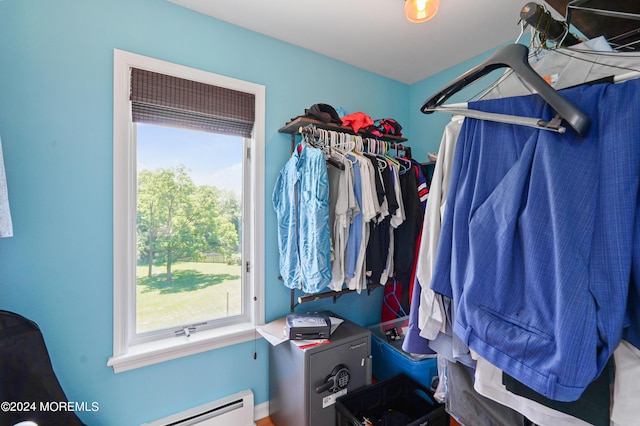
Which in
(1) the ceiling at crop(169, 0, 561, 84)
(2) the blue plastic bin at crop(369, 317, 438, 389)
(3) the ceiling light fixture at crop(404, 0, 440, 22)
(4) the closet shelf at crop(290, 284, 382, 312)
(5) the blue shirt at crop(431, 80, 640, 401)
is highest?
(1) the ceiling at crop(169, 0, 561, 84)

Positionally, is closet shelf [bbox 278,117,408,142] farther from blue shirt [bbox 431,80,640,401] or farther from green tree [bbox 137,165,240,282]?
blue shirt [bbox 431,80,640,401]

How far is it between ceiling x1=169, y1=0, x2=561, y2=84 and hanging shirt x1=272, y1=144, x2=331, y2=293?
81 cm

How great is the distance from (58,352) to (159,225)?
744 millimetres

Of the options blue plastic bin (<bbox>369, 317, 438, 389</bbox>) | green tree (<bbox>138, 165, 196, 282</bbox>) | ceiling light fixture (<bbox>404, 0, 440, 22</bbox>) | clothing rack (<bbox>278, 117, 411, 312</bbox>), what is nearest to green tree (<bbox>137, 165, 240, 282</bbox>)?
green tree (<bbox>138, 165, 196, 282</bbox>)

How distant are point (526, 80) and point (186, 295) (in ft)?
6.26

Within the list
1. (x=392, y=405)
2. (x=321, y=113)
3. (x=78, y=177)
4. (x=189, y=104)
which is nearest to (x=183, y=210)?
(x=78, y=177)

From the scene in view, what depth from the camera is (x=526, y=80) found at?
0.61 m

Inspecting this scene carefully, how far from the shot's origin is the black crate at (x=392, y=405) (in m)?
1.52

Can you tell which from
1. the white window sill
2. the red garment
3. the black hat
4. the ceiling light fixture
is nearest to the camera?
the ceiling light fixture

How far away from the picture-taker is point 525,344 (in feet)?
1.74

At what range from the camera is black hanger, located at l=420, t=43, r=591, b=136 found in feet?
1.74

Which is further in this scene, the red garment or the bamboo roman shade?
the red garment

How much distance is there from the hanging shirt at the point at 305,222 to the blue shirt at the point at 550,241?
0.90 m

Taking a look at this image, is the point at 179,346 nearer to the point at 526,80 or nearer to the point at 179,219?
the point at 179,219
